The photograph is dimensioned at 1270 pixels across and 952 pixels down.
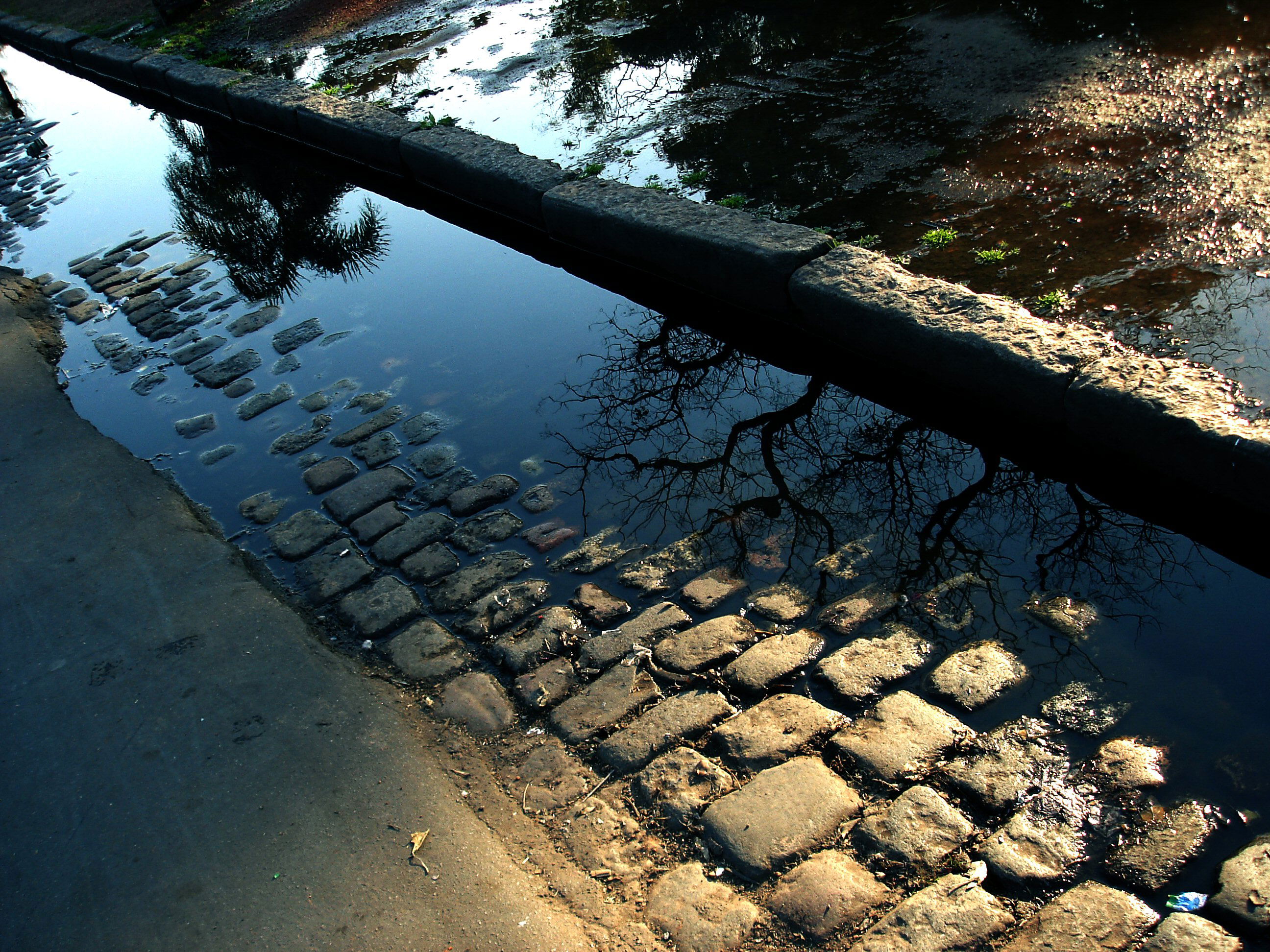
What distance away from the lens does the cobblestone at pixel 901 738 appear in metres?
2.39

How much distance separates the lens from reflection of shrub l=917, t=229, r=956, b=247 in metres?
4.30

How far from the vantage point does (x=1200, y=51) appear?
5.30 m

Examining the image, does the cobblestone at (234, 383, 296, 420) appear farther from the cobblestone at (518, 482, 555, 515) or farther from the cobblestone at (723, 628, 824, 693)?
the cobblestone at (723, 628, 824, 693)

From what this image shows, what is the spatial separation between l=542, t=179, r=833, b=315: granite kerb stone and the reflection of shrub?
21.3 inches

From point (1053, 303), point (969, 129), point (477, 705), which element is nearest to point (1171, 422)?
point (1053, 303)

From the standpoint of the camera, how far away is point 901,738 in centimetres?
246

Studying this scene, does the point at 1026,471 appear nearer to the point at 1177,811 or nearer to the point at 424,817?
the point at 1177,811

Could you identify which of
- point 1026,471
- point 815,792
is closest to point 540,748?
point 815,792

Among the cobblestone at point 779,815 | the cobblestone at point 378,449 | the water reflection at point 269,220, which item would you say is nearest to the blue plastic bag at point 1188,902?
the cobblestone at point 779,815

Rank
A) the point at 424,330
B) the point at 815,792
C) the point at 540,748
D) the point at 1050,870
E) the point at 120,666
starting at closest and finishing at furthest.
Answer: the point at 1050,870, the point at 815,792, the point at 540,748, the point at 120,666, the point at 424,330

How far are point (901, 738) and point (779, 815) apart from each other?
0.40 meters

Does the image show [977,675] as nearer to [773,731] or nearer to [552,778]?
[773,731]

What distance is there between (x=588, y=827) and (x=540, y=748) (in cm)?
32

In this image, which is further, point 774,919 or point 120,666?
point 120,666
